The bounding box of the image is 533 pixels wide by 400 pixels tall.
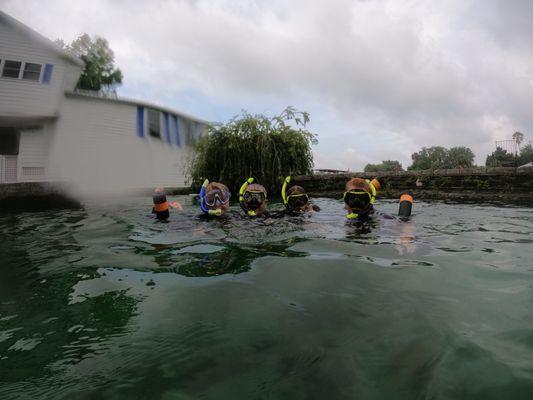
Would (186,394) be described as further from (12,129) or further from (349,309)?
(12,129)

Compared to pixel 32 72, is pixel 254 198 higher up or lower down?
lower down

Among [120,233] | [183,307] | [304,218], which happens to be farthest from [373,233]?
[120,233]

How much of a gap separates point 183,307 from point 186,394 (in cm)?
91

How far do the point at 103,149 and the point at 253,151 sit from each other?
40.7 feet

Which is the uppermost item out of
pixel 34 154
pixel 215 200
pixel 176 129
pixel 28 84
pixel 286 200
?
pixel 28 84

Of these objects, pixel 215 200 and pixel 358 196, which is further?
pixel 215 200

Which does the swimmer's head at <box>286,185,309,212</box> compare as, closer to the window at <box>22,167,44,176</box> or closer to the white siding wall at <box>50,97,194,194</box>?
the white siding wall at <box>50,97,194,194</box>

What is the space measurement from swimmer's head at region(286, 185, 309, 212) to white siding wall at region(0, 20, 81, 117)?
662 inches

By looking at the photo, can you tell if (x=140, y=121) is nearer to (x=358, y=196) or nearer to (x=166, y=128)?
(x=166, y=128)

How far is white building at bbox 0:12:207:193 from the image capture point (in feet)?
54.5

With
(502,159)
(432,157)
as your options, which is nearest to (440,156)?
(432,157)

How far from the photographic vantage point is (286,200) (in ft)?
20.7

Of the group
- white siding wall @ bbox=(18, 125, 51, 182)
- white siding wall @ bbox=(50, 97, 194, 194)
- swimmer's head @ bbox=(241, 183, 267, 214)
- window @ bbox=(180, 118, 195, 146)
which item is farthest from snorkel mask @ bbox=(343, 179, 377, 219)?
window @ bbox=(180, 118, 195, 146)

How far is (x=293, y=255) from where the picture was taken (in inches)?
140
